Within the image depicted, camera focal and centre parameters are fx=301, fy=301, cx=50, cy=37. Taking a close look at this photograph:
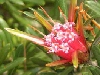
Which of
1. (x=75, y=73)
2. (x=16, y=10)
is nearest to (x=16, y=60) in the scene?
(x=75, y=73)

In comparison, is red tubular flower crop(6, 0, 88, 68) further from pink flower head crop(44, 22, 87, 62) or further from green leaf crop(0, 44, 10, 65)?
green leaf crop(0, 44, 10, 65)

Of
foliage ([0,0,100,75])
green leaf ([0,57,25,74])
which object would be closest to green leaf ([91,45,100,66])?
foliage ([0,0,100,75])

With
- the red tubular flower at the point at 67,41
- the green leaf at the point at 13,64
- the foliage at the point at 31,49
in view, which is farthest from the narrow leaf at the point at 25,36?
the green leaf at the point at 13,64

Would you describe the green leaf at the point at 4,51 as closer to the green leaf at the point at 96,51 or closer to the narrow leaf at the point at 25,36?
the narrow leaf at the point at 25,36

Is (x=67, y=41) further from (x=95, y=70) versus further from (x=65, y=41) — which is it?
(x=95, y=70)

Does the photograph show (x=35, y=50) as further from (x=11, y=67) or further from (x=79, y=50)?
(x=79, y=50)

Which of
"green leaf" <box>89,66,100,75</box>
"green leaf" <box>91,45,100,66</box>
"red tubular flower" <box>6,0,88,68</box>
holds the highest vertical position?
"red tubular flower" <box>6,0,88,68</box>

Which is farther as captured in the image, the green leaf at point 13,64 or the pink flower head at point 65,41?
the green leaf at point 13,64
